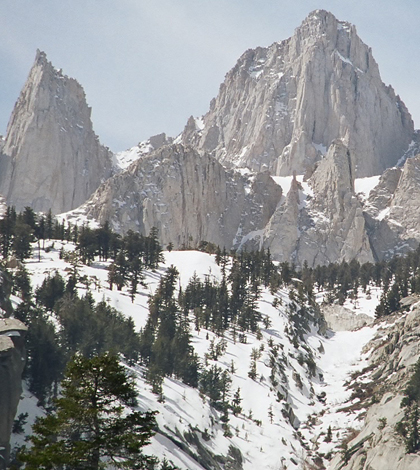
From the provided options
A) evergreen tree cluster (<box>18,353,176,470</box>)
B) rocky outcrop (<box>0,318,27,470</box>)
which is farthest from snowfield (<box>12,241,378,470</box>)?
evergreen tree cluster (<box>18,353,176,470</box>)

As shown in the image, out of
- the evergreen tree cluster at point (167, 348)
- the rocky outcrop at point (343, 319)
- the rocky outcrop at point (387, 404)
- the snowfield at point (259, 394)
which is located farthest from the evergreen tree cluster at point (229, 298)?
the rocky outcrop at point (387, 404)

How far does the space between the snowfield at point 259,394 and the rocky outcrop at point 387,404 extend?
326 centimetres

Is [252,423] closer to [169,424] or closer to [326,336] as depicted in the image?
[169,424]

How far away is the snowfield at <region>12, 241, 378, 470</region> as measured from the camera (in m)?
57.2

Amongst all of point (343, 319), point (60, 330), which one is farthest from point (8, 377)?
point (343, 319)

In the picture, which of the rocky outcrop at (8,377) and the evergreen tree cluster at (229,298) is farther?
the evergreen tree cluster at (229,298)

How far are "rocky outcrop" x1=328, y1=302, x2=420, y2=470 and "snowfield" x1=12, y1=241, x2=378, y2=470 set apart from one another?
3260 mm

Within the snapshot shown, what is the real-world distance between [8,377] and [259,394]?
123 ft

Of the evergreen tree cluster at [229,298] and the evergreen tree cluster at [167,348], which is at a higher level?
the evergreen tree cluster at [229,298]

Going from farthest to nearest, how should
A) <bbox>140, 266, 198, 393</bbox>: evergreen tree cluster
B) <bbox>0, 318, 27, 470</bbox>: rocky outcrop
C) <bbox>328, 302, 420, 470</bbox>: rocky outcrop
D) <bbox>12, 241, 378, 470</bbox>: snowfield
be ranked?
<bbox>140, 266, 198, 393</bbox>: evergreen tree cluster < <bbox>12, 241, 378, 470</bbox>: snowfield < <bbox>328, 302, 420, 470</bbox>: rocky outcrop < <bbox>0, 318, 27, 470</bbox>: rocky outcrop

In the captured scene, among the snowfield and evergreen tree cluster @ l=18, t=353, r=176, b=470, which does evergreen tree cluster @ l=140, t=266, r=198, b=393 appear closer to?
the snowfield

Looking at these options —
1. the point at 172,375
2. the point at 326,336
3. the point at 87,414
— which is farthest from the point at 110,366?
the point at 326,336

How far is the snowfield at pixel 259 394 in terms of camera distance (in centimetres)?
5716

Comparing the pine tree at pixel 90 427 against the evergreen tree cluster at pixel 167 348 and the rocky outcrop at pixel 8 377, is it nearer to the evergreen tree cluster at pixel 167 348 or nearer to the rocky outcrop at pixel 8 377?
the rocky outcrop at pixel 8 377
